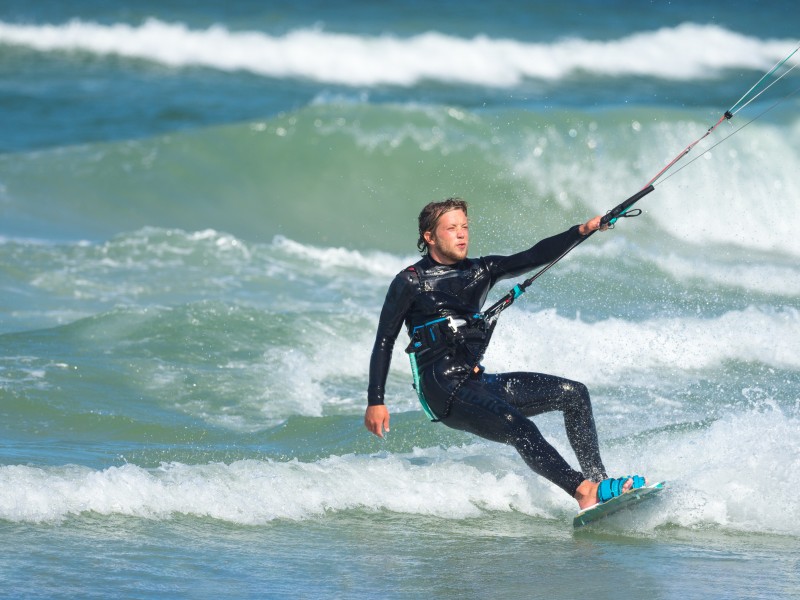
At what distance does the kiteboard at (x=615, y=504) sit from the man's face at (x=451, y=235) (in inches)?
55.4

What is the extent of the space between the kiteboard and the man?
0.21ft

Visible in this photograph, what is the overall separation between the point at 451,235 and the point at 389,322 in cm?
53

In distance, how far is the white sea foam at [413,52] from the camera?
2689 centimetres

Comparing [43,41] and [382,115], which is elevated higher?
[43,41]

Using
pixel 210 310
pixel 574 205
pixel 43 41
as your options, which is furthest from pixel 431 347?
pixel 43 41

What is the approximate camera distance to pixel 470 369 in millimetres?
5934

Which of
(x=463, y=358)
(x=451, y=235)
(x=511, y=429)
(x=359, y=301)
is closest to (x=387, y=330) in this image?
(x=463, y=358)

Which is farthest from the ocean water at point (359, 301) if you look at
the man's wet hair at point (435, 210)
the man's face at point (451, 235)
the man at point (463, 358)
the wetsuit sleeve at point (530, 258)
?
the man's wet hair at point (435, 210)

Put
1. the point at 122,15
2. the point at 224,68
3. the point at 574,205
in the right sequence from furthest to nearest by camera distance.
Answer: the point at 122,15 → the point at 224,68 → the point at 574,205

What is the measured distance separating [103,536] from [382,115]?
15109mm

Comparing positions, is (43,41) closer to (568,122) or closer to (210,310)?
(568,122)

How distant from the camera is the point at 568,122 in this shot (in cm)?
1928

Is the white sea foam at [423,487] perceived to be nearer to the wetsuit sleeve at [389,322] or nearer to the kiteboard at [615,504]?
the kiteboard at [615,504]

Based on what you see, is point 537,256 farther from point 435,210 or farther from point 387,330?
point 387,330
